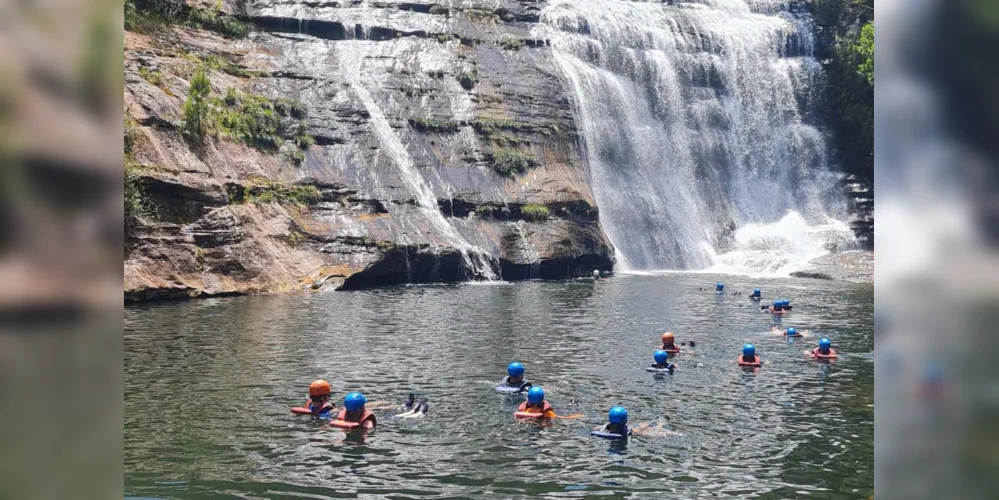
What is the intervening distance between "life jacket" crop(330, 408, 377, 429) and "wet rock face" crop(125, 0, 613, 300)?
2505 centimetres

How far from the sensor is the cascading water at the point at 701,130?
2638 inches

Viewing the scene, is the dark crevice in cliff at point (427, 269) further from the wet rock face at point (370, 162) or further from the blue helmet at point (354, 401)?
the blue helmet at point (354, 401)

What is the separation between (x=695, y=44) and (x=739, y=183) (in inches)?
508

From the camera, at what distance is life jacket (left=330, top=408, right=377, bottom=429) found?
16.8 metres

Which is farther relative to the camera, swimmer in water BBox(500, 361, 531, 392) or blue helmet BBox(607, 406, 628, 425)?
swimmer in water BBox(500, 361, 531, 392)

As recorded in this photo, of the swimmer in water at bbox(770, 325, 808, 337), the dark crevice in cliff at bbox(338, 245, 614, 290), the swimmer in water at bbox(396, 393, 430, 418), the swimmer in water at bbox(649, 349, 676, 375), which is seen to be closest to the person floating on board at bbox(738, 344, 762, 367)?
the swimmer in water at bbox(649, 349, 676, 375)

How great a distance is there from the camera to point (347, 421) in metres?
17.0

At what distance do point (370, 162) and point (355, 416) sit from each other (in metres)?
39.3

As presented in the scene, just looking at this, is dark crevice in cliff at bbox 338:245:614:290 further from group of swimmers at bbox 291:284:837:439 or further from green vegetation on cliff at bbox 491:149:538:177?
Answer: group of swimmers at bbox 291:284:837:439
